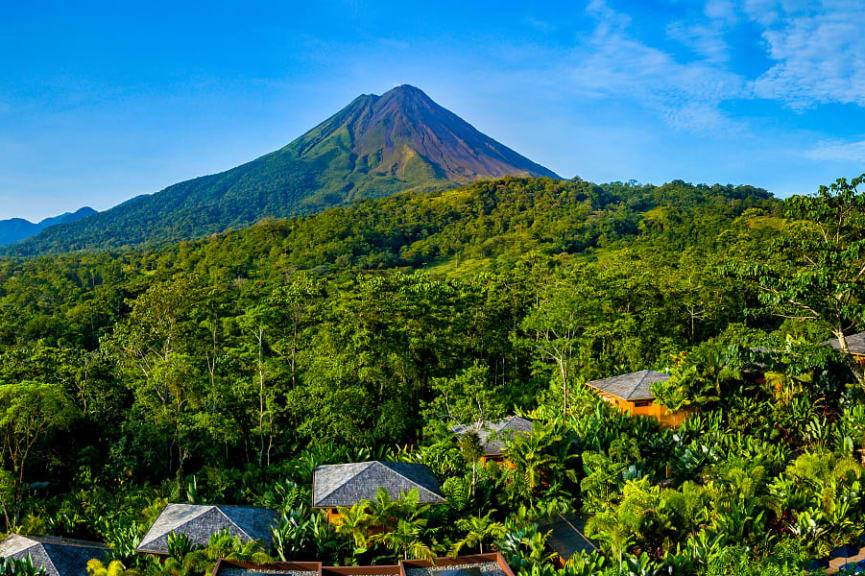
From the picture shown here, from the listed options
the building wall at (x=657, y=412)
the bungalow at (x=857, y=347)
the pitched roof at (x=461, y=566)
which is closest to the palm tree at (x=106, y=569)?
the pitched roof at (x=461, y=566)

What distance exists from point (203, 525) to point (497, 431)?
719cm

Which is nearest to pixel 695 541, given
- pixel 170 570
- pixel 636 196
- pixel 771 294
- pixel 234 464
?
pixel 771 294

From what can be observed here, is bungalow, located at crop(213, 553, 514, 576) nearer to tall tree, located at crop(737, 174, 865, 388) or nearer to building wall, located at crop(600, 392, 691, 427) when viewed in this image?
building wall, located at crop(600, 392, 691, 427)

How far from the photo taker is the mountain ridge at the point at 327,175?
11219 cm

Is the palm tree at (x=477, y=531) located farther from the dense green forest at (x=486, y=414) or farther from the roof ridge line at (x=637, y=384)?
the roof ridge line at (x=637, y=384)

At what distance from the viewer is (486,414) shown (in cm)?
1435

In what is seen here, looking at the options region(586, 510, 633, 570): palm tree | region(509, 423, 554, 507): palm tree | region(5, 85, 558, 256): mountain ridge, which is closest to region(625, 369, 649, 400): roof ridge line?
region(509, 423, 554, 507): palm tree

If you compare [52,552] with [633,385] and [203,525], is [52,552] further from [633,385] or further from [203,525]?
[633,385]

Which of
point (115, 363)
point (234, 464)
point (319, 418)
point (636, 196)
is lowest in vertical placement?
point (234, 464)

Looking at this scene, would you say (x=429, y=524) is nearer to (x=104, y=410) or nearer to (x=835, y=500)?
(x=835, y=500)

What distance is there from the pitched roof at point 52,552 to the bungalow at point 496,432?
336 inches

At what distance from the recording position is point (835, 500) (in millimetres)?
10602

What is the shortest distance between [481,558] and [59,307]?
4115 cm

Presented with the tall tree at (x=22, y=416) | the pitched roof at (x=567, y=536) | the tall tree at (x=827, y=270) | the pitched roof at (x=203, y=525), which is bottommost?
the pitched roof at (x=567, y=536)
